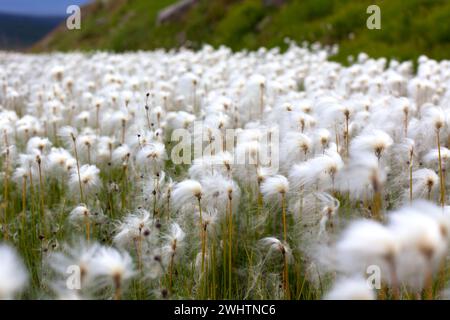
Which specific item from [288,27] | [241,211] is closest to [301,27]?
[288,27]

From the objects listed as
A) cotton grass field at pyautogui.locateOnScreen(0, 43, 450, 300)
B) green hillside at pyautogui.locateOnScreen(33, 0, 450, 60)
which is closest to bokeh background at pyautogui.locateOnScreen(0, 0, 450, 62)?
green hillside at pyautogui.locateOnScreen(33, 0, 450, 60)

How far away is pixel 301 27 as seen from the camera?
13.3 m

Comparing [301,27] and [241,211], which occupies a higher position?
[301,27]

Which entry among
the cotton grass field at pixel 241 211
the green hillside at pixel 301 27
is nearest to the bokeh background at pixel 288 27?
the green hillside at pixel 301 27

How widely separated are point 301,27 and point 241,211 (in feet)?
34.8

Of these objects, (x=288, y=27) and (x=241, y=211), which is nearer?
(x=241, y=211)

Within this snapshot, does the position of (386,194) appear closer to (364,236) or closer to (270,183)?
(270,183)

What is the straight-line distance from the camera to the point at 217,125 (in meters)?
4.23

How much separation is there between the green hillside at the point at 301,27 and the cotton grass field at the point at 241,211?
568 cm

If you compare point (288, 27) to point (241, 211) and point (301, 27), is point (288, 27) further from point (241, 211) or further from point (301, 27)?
point (241, 211)

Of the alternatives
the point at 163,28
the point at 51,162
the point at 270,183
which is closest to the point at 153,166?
the point at 51,162

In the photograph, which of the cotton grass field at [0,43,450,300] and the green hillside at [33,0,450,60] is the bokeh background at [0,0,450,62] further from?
the cotton grass field at [0,43,450,300]

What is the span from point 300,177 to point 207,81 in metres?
4.29
